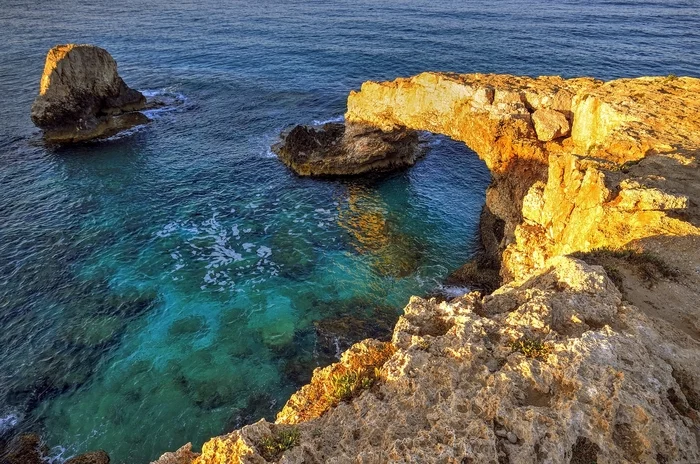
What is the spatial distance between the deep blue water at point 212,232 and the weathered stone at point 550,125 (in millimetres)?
9606

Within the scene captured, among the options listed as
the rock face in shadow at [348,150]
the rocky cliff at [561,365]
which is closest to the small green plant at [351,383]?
the rocky cliff at [561,365]

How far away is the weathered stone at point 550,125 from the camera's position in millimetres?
26141

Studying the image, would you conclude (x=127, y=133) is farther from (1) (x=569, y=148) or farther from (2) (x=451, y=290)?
(1) (x=569, y=148)

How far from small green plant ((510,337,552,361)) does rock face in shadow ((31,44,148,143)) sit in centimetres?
5115

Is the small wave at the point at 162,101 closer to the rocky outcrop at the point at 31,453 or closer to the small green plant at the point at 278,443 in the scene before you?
the rocky outcrop at the point at 31,453

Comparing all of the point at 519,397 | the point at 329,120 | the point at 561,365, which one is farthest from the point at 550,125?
the point at 329,120

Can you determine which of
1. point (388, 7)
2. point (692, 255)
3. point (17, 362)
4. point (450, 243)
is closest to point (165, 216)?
point (17, 362)

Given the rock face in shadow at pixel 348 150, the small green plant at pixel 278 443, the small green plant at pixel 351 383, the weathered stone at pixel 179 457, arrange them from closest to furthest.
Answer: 1. the small green plant at pixel 278 443
2. the weathered stone at pixel 179 457
3. the small green plant at pixel 351 383
4. the rock face in shadow at pixel 348 150

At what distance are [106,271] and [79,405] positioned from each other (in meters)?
10.4

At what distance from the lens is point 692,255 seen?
14.3 m

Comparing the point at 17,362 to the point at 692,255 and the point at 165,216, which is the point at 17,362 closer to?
the point at 165,216

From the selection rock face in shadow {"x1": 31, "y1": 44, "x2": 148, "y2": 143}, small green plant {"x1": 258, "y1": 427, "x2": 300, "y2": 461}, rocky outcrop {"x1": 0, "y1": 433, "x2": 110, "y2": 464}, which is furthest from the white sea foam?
rock face in shadow {"x1": 31, "y1": 44, "x2": 148, "y2": 143}

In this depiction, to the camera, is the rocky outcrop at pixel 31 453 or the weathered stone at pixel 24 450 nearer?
the rocky outcrop at pixel 31 453

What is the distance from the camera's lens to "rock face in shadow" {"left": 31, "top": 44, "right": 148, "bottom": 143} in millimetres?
46219
